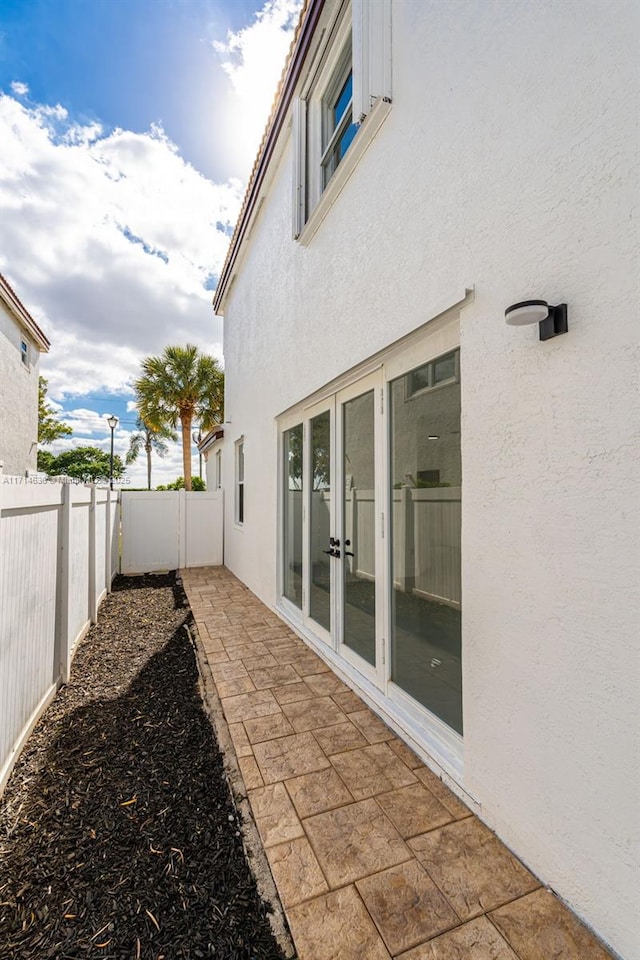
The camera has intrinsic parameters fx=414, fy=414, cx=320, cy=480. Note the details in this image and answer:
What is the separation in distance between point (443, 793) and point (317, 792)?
31.0 inches

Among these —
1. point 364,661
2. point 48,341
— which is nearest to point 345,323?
point 364,661

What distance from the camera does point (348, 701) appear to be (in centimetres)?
375

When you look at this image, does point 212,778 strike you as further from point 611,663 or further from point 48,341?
point 48,341

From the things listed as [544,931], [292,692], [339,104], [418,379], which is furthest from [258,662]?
[339,104]

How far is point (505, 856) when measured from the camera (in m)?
2.12

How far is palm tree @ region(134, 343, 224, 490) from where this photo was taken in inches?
695

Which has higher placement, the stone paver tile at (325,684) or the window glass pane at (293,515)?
the window glass pane at (293,515)

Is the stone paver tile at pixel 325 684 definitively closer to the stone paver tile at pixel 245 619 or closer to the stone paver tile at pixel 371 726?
the stone paver tile at pixel 371 726

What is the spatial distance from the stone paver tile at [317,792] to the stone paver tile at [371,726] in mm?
512

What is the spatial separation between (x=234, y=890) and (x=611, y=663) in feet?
6.61

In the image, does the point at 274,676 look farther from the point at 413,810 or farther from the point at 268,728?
the point at 413,810

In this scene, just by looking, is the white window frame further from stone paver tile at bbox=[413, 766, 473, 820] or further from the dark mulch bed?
stone paver tile at bbox=[413, 766, 473, 820]

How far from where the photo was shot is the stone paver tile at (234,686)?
3.97 meters

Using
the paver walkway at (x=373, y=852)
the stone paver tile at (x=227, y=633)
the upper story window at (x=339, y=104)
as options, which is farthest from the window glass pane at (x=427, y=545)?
the stone paver tile at (x=227, y=633)
